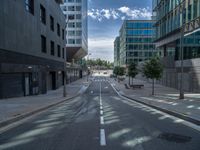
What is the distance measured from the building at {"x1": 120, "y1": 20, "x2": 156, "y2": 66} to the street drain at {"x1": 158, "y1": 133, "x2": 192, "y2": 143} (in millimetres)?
94514

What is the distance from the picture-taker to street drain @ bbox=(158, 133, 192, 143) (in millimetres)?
6988

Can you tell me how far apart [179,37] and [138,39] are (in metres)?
69.5

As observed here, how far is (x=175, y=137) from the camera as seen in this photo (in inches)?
290

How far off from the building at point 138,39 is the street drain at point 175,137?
94514 millimetres

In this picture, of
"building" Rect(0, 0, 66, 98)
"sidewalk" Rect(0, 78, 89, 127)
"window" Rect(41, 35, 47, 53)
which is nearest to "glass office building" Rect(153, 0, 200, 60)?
"sidewalk" Rect(0, 78, 89, 127)

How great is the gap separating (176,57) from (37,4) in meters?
23.9

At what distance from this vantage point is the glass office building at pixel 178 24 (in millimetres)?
28734

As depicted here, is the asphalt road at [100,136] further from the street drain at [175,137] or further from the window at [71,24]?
the window at [71,24]

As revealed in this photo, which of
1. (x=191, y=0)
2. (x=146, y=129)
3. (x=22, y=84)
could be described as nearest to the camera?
(x=146, y=129)

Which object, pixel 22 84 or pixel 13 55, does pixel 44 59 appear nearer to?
pixel 22 84

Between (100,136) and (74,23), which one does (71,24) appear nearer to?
(74,23)

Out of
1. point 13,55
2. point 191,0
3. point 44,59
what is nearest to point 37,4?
point 44,59

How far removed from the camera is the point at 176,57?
119 feet

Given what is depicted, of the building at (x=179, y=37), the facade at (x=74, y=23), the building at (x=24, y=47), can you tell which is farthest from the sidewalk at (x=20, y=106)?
the facade at (x=74, y=23)
